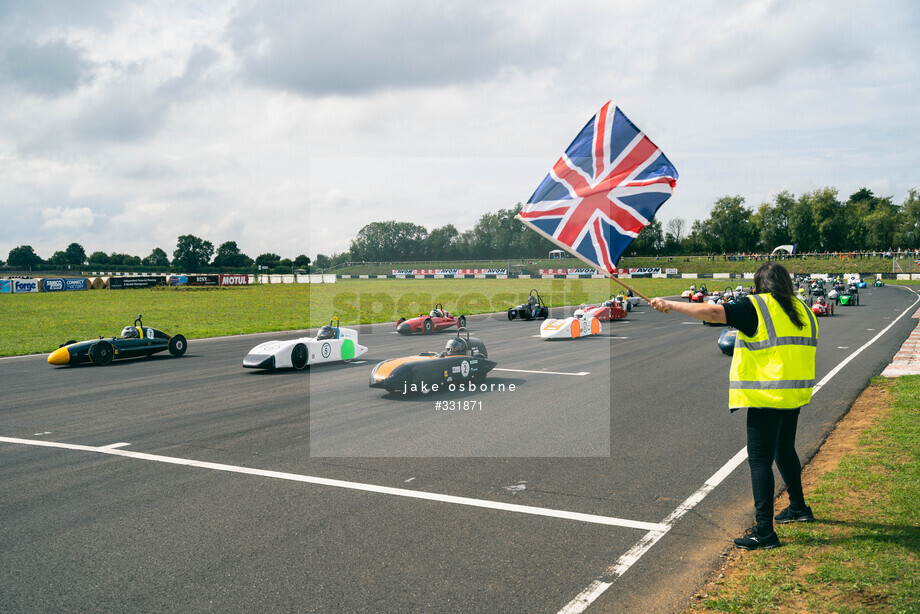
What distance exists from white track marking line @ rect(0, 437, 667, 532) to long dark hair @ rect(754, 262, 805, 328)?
200 cm

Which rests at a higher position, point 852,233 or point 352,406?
point 852,233

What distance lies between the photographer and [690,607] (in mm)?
3947

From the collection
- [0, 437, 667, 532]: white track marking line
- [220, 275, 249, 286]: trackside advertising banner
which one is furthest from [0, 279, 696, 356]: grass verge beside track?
[220, 275, 249, 286]: trackside advertising banner

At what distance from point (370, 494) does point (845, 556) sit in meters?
3.98

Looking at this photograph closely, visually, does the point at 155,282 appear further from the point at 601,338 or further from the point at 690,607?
the point at 690,607

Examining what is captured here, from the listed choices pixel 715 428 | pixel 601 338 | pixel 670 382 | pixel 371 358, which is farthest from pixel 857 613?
pixel 601 338

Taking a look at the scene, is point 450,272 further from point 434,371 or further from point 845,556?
point 845,556

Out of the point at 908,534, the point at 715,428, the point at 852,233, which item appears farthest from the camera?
the point at 852,233

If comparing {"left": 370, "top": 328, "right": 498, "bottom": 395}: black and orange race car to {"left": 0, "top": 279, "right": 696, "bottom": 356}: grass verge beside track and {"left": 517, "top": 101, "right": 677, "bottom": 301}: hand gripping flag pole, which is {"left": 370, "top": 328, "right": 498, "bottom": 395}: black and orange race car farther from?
{"left": 0, "top": 279, "right": 696, "bottom": 356}: grass verge beside track

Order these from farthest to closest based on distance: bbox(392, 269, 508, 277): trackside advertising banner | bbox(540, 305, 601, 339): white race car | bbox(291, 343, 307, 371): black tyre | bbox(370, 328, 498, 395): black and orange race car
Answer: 1. bbox(392, 269, 508, 277): trackside advertising banner
2. bbox(540, 305, 601, 339): white race car
3. bbox(291, 343, 307, 371): black tyre
4. bbox(370, 328, 498, 395): black and orange race car

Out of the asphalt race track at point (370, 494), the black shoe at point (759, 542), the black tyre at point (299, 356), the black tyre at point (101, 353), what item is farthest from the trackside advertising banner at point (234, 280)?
the black shoe at point (759, 542)

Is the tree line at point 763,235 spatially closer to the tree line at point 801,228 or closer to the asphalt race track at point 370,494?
the tree line at point 801,228

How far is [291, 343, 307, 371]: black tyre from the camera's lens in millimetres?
14023

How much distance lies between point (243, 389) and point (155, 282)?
198 feet
